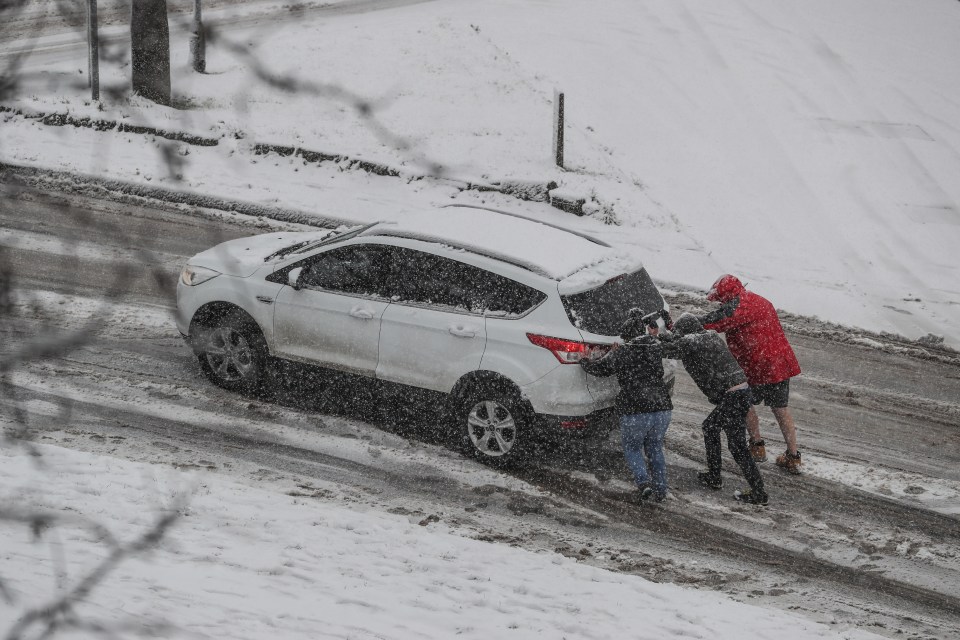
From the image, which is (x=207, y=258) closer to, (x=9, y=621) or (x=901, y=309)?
(x=9, y=621)

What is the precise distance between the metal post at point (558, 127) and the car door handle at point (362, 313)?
8423 mm

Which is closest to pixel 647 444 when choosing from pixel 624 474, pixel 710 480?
pixel 624 474

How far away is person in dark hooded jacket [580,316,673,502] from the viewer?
748 centimetres

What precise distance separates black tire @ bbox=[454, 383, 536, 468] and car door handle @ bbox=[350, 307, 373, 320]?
40.3 inches

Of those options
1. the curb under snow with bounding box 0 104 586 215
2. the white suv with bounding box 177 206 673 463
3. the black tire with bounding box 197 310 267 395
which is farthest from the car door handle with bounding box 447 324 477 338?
the curb under snow with bounding box 0 104 586 215

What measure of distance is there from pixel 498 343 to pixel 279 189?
28.3 ft

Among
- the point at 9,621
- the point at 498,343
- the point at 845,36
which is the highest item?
the point at 845,36

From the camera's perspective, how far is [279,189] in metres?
15.5

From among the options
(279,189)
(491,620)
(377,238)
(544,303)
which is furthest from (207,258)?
(279,189)

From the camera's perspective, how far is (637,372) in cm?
750

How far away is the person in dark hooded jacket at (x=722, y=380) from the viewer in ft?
25.6

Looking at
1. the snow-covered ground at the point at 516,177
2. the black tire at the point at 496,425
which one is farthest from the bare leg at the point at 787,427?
the black tire at the point at 496,425

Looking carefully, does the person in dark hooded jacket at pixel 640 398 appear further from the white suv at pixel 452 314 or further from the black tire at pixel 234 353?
the black tire at pixel 234 353

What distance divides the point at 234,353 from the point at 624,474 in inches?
139
